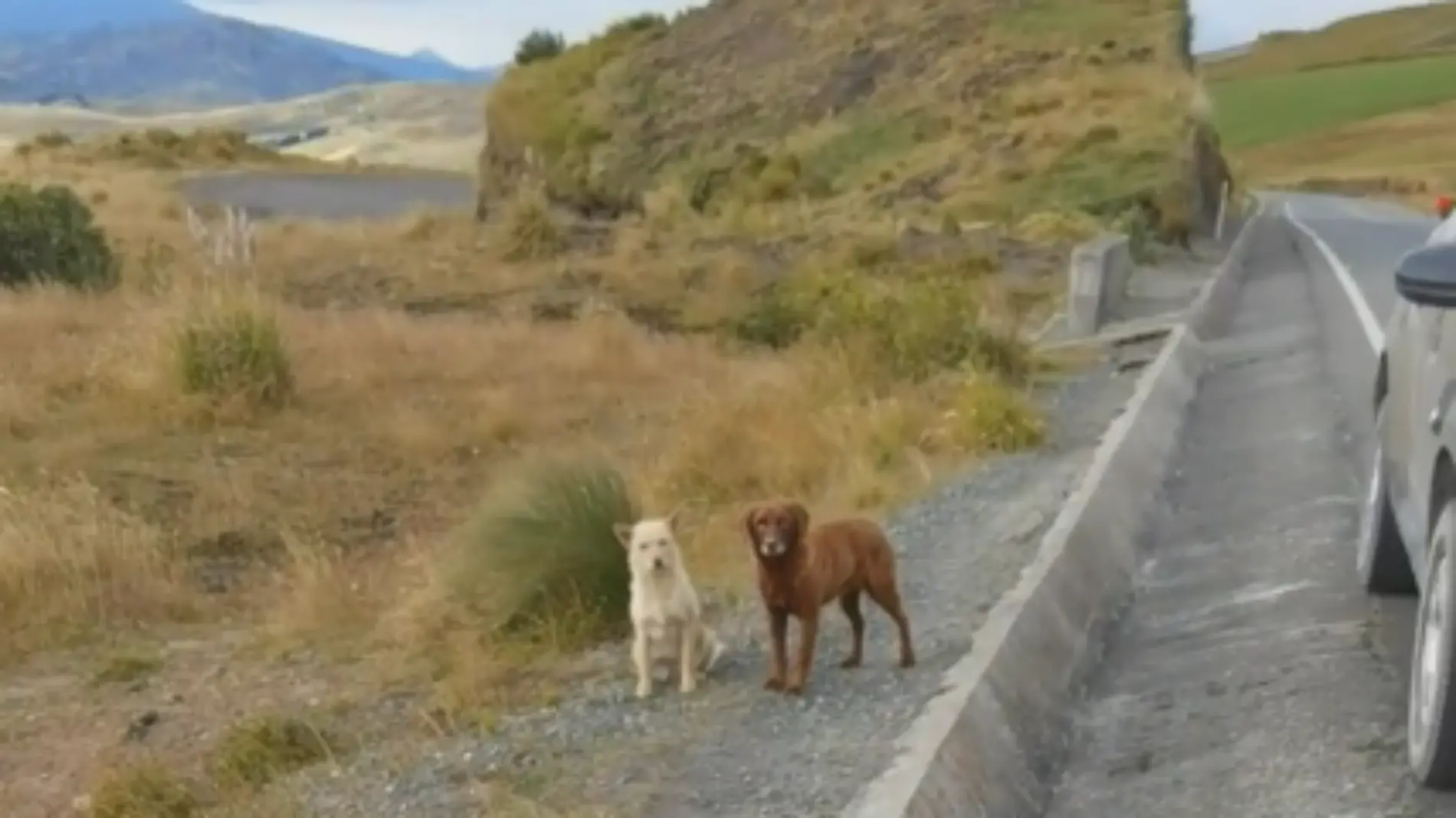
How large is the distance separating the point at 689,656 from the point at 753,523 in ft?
2.74

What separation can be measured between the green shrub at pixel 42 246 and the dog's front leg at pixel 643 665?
21.1 meters

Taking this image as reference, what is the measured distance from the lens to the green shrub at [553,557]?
8695 millimetres

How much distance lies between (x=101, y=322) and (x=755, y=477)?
11473 millimetres

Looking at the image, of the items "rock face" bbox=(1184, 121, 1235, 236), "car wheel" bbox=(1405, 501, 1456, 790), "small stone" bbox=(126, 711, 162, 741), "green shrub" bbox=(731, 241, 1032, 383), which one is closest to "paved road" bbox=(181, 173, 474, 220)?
"rock face" bbox=(1184, 121, 1235, 236)

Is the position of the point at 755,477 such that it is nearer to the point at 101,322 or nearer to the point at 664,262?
the point at 101,322

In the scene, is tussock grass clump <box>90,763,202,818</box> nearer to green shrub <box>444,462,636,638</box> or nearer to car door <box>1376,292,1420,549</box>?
green shrub <box>444,462,636,638</box>

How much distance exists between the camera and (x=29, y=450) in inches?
601

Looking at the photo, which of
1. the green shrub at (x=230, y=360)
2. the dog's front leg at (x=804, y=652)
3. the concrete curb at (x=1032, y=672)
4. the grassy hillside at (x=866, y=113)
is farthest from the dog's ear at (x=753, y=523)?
the grassy hillside at (x=866, y=113)

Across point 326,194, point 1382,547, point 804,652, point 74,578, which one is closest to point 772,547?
point 804,652

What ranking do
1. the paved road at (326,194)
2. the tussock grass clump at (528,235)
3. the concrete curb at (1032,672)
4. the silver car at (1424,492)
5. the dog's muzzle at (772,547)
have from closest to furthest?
the silver car at (1424,492) < the concrete curb at (1032,672) < the dog's muzzle at (772,547) < the tussock grass clump at (528,235) < the paved road at (326,194)

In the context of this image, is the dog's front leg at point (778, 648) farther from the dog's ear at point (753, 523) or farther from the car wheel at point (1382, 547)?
the car wheel at point (1382, 547)

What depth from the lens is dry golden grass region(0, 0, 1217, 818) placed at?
923 cm

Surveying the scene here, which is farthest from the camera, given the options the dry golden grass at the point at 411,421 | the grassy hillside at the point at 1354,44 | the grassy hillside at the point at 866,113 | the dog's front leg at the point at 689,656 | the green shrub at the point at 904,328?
the grassy hillside at the point at 1354,44

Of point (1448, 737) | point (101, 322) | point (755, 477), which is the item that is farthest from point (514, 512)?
point (101, 322)
